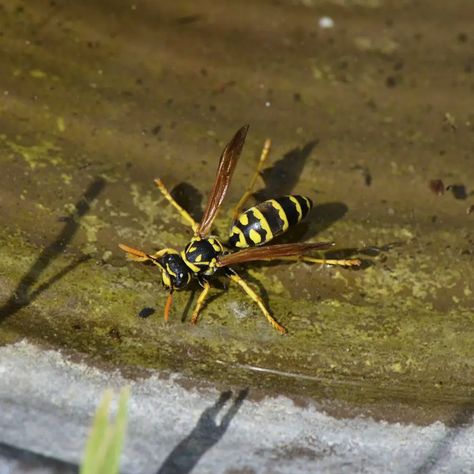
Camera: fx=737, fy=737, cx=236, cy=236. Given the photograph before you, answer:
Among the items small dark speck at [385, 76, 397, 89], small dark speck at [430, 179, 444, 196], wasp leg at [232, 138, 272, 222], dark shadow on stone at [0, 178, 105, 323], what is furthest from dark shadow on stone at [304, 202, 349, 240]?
dark shadow on stone at [0, 178, 105, 323]

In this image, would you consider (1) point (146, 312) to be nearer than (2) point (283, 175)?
Yes

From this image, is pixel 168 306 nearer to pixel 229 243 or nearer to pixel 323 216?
pixel 229 243

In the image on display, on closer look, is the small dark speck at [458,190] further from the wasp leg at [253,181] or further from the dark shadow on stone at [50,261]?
the dark shadow on stone at [50,261]

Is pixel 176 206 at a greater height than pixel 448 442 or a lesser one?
greater

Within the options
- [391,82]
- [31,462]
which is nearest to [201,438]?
[31,462]

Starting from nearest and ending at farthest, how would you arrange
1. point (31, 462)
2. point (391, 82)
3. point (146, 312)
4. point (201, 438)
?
point (31, 462)
point (201, 438)
point (146, 312)
point (391, 82)

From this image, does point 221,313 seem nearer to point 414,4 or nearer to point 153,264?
point 153,264

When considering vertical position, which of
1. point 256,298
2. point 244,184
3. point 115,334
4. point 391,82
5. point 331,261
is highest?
point 391,82

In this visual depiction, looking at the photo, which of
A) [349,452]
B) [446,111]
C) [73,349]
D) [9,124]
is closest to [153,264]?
[73,349]
